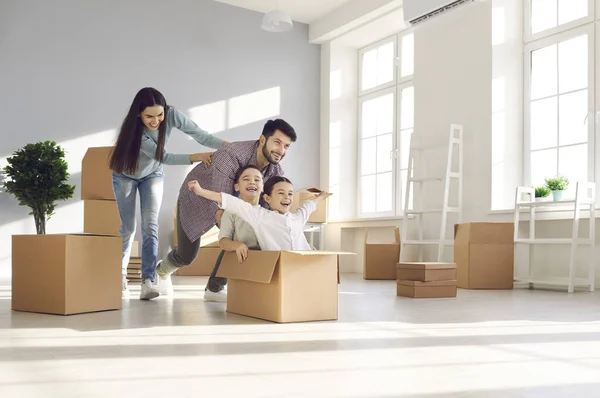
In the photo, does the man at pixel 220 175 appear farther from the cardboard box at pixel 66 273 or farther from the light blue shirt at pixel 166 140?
the cardboard box at pixel 66 273

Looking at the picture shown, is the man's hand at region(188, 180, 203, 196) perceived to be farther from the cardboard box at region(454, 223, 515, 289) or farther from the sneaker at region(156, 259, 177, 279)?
the cardboard box at region(454, 223, 515, 289)

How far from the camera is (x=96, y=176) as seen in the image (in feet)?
18.9

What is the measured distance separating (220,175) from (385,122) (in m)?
4.79

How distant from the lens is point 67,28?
255 inches

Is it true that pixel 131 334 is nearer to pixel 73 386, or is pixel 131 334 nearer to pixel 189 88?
pixel 73 386

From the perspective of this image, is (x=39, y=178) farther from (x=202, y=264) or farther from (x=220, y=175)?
(x=220, y=175)

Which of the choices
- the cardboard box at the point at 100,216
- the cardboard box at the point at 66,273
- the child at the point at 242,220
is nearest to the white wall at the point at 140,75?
the cardboard box at the point at 100,216

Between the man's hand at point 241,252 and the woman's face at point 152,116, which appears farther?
the woman's face at point 152,116

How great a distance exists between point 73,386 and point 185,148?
5.73 m

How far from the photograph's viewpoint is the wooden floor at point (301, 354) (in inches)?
57.9

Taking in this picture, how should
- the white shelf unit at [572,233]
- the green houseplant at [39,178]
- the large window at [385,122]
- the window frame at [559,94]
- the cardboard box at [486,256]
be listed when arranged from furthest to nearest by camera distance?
the large window at [385,122] < the green houseplant at [39,178] < the window frame at [559,94] < the cardboard box at [486,256] < the white shelf unit at [572,233]

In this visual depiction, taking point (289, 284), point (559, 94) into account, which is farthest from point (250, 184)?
point (559, 94)

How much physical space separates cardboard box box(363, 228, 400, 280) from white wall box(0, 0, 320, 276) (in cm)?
182

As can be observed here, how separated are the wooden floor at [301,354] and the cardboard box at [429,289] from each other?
2.51 feet
